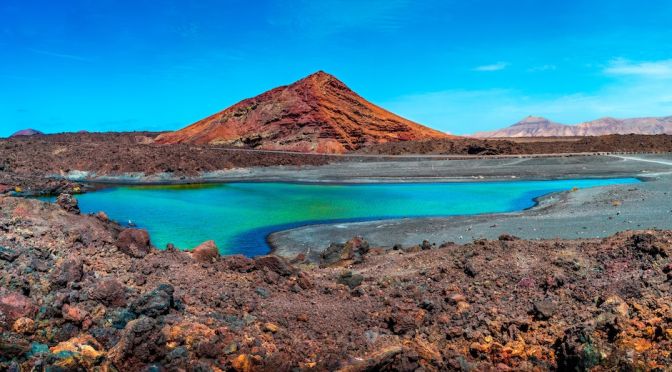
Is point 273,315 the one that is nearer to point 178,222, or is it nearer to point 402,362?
point 402,362

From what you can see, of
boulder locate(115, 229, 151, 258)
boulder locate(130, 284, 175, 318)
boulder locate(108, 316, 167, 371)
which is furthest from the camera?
boulder locate(115, 229, 151, 258)

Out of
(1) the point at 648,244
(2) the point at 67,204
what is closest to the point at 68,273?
(2) the point at 67,204

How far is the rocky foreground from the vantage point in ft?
18.6

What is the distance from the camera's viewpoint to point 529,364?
6.30m

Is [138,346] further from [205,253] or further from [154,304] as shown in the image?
[205,253]

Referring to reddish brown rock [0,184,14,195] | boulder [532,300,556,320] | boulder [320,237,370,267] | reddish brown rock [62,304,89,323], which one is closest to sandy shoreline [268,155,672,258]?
boulder [320,237,370,267]

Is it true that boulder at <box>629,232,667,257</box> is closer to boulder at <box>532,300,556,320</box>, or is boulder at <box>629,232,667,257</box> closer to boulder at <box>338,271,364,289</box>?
boulder at <box>532,300,556,320</box>

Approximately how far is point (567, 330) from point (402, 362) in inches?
92.4

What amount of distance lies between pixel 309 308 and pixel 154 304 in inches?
95.9

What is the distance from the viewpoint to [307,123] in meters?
70.6

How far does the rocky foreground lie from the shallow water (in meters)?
8.70

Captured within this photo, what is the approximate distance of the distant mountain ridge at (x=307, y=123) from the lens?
69.6 metres

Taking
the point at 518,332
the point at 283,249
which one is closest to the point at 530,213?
the point at 283,249

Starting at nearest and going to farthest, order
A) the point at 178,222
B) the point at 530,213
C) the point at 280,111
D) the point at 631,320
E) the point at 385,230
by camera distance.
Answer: the point at 631,320 → the point at 385,230 → the point at 530,213 → the point at 178,222 → the point at 280,111
